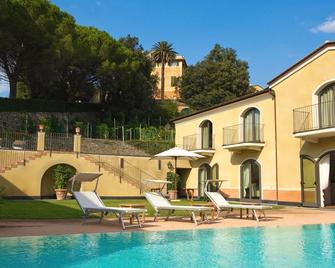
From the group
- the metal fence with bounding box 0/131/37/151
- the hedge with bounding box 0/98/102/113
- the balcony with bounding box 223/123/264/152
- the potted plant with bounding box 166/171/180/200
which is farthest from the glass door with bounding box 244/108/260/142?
the hedge with bounding box 0/98/102/113

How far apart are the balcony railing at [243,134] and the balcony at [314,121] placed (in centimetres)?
302

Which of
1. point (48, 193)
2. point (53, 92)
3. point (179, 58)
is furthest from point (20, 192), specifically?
point (179, 58)

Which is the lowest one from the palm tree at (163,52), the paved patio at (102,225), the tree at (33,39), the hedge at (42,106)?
the paved patio at (102,225)

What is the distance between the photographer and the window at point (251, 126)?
73.4 ft

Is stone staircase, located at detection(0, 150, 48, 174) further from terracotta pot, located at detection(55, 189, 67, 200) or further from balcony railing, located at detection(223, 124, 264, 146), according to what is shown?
balcony railing, located at detection(223, 124, 264, 146)

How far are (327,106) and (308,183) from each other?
358 centimetres

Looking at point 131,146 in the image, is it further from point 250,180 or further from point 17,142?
point 250,180

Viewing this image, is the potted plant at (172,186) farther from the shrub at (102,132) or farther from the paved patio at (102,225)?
the paved patio at (102,225)

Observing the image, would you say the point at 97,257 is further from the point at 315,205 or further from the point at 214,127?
the point at 214,127

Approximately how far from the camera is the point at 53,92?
140ft

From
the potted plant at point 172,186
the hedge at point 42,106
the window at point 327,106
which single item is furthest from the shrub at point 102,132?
the window at point 327,106

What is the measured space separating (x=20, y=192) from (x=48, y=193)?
2056 millimetres

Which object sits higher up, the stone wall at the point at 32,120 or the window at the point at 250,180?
the stone wall at the point at 32,120

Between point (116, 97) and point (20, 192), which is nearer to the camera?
point (20, 192)
